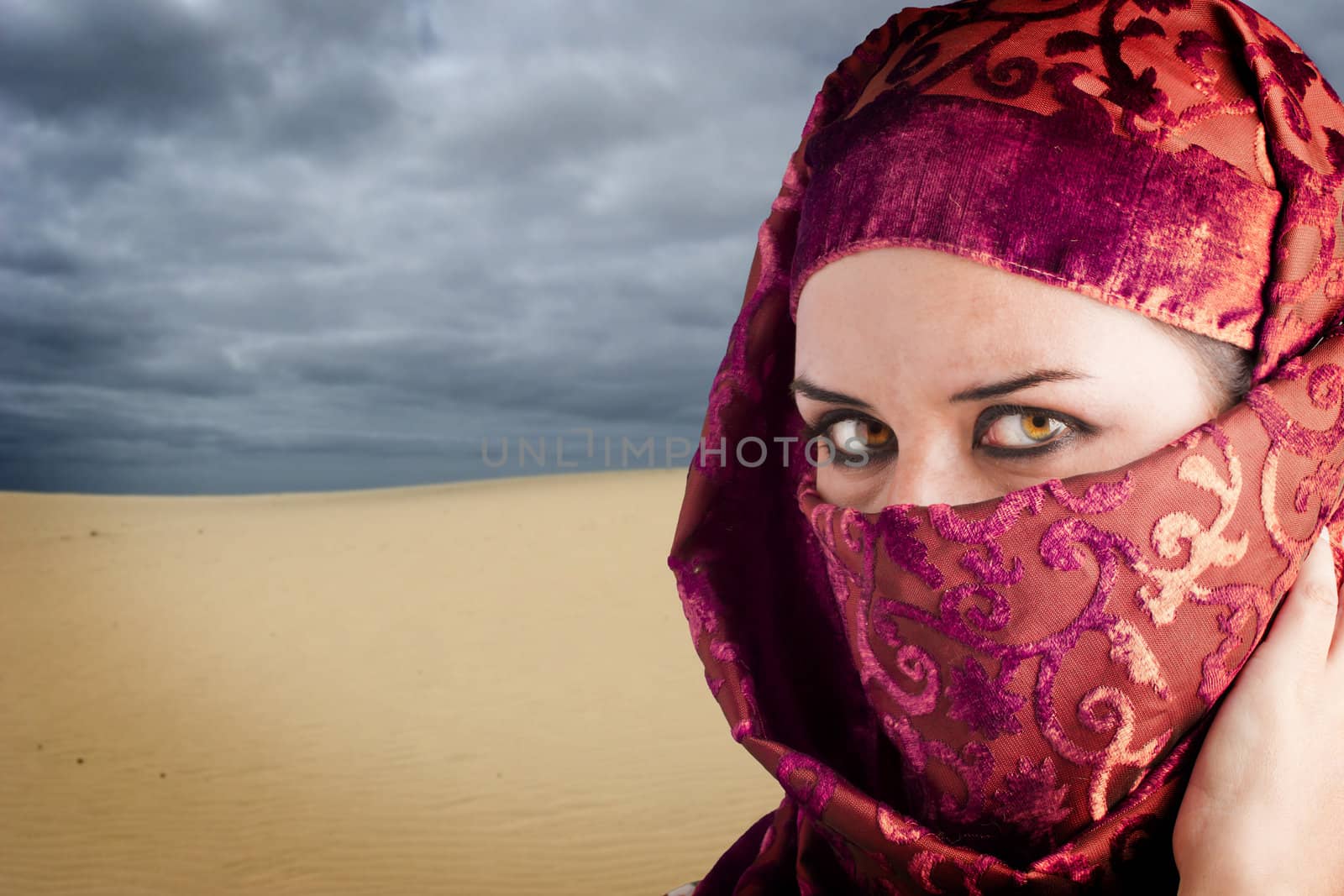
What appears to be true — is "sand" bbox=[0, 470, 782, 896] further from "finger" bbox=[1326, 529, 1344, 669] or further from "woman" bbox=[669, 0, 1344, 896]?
"finger" bbox=[1326, 529, 1344, 669]

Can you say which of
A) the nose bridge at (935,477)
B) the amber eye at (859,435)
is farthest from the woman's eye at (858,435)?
the nose bridge at (935,477)

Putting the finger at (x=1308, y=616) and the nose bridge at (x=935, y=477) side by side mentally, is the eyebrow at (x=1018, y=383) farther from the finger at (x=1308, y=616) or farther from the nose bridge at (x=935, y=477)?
the finger at (x=1308, y=616)

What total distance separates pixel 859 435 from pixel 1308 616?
681 mm

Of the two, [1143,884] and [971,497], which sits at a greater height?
[971,497]

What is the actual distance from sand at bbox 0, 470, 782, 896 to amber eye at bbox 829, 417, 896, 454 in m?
4.89

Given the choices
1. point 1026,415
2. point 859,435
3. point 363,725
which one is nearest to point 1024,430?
point 1026,415

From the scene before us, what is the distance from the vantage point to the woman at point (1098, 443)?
4.20 ft

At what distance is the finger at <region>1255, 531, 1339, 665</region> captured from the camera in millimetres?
1308

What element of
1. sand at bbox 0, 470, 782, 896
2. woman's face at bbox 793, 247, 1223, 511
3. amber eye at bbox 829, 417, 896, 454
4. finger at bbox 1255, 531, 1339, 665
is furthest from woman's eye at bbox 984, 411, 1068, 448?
sand at bbox 0, 470, 782, 896

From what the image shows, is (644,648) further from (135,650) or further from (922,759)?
(922,759)

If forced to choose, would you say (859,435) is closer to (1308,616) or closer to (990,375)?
(990,375)

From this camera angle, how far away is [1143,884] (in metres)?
1.40

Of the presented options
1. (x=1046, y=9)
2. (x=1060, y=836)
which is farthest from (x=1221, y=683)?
(x=1046, y=9)

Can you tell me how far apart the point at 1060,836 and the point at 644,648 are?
10153mm
